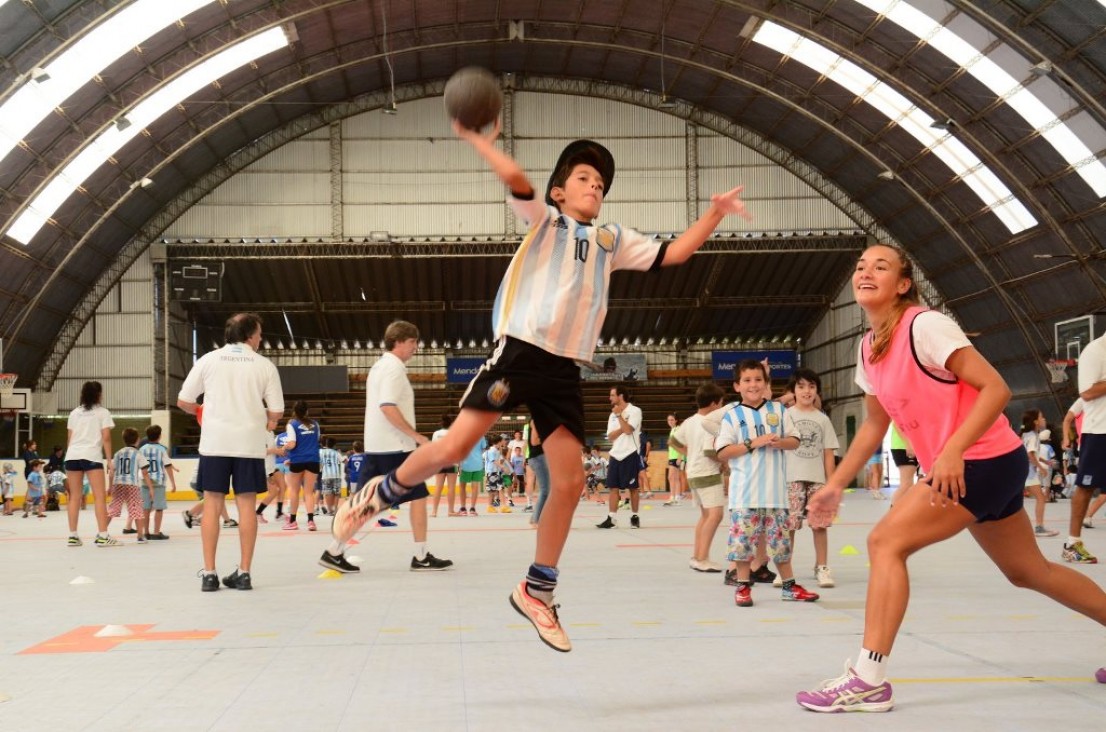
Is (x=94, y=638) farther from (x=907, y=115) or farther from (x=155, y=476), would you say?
(x=907, y=115)

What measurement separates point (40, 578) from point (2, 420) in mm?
29854

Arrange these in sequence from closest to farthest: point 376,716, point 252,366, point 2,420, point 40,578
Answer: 1. point 376,716
2. point 252,366
3. point 40,578
4. point 2,420

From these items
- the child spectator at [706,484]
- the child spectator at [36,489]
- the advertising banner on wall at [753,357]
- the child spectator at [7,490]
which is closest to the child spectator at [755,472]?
the child spectator at [706,484]

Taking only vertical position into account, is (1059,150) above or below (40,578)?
above

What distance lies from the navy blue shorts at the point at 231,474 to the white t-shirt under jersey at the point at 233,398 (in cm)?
5

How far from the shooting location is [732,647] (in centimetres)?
480

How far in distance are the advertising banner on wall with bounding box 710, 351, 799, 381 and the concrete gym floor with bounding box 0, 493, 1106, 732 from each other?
107 feet

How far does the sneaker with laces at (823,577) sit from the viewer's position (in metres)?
7.14

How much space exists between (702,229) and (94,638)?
3.54 meters

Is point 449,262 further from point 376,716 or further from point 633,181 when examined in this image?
point 376,716

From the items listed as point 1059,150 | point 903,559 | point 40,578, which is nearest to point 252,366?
point 40,578

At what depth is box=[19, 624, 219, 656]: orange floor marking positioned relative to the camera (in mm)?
4875

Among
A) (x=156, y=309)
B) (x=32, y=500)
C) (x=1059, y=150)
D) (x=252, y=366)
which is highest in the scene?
(x=1059, y=150)

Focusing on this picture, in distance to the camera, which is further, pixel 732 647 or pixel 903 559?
pixel 732 647
